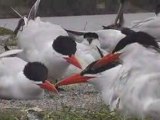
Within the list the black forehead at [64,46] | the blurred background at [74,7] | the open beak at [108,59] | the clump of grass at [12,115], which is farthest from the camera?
the blurred background at [74,7]

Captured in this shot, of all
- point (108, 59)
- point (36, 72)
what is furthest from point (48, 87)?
point (108, 59)

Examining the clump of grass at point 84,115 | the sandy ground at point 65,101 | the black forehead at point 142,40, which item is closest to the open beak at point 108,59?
the black forehead at point 142,40

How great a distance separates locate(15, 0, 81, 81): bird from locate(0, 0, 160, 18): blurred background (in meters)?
5.92

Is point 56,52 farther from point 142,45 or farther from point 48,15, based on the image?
point 48,15

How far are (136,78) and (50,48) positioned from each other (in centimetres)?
143

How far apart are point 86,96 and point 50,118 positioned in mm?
1229

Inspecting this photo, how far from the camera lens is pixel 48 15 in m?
11.3

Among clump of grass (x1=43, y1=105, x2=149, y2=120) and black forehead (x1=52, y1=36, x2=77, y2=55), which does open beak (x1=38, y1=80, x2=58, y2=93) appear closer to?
black forehead (x1=52, y1=36, x2=77, y2=55)

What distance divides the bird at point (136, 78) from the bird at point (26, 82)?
64cm

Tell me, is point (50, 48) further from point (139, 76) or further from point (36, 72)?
point (139, 76)

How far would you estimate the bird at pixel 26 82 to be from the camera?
15.3 feet

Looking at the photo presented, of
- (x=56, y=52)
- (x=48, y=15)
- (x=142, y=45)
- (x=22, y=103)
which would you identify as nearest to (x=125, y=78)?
(x=142, y=45)

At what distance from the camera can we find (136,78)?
12.2ft

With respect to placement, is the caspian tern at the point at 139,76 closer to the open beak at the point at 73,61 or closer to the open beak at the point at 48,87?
the open beak at the point at 48,87
